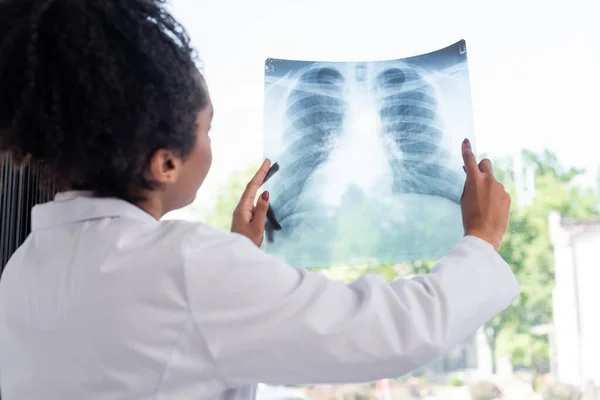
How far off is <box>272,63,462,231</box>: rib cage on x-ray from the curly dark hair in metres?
0.42

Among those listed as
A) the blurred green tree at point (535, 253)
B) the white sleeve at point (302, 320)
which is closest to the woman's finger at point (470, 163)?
the white sleeve at point (302, 320)

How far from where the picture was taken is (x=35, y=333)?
2.17ft

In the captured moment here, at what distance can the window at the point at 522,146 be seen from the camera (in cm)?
123

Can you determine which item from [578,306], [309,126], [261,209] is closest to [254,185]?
[261,209]

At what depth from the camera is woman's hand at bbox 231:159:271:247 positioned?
102 centimetres

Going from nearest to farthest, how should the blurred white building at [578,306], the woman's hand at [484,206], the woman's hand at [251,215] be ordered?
the woman's hand at [484,206] → the woman's hand at [251,215] → the blurred white building at [578,306]

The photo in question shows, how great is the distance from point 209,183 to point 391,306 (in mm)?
887

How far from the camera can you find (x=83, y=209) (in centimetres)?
70

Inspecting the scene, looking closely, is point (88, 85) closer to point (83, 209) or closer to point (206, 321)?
point (83, 209)

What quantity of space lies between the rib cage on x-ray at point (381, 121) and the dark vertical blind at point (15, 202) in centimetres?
51

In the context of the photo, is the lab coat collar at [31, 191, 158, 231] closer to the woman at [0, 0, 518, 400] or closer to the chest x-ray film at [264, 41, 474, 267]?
the woman at [0, 0, 518, 400]

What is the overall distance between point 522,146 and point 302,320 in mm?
828

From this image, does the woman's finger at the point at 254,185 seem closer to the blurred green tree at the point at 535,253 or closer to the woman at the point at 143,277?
the woman at the point at 143,277

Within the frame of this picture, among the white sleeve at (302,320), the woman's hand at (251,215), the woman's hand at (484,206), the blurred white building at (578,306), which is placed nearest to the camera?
the white sleeve at (302,320)
